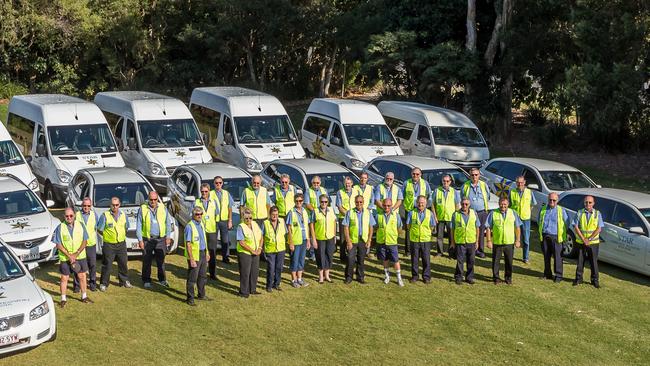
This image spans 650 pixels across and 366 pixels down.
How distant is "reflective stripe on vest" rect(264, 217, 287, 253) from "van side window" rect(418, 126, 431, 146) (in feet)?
33.6

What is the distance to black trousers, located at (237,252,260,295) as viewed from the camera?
45.7 ft

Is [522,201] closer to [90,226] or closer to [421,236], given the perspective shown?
[421,236]

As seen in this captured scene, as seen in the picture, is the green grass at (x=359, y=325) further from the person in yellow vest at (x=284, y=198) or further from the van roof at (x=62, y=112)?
the van roof at (x=62, y=112)

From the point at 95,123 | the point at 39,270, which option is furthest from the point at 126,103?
the point at 39,270

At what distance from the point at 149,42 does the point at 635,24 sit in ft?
83.5

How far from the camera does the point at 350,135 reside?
73.9 feet

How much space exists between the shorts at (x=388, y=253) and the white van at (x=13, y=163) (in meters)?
7.94

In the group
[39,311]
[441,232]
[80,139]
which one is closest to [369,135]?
[441,232]

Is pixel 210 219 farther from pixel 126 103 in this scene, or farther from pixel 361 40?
pixel 361 40

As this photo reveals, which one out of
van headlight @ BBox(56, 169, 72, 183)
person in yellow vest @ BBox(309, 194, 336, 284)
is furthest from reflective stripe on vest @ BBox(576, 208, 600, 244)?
van headlight @ BBox(56, 169, 72, 183)

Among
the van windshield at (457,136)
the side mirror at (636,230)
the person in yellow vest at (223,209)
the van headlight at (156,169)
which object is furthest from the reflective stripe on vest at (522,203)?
the van headlight at (156,169)

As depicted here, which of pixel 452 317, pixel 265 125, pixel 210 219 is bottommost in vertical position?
pixel 452 317

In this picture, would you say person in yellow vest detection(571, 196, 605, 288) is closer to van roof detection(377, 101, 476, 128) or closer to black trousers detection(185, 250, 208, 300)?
black trousers detection(185, 250, 208, 300)

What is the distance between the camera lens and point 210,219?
15211mm
